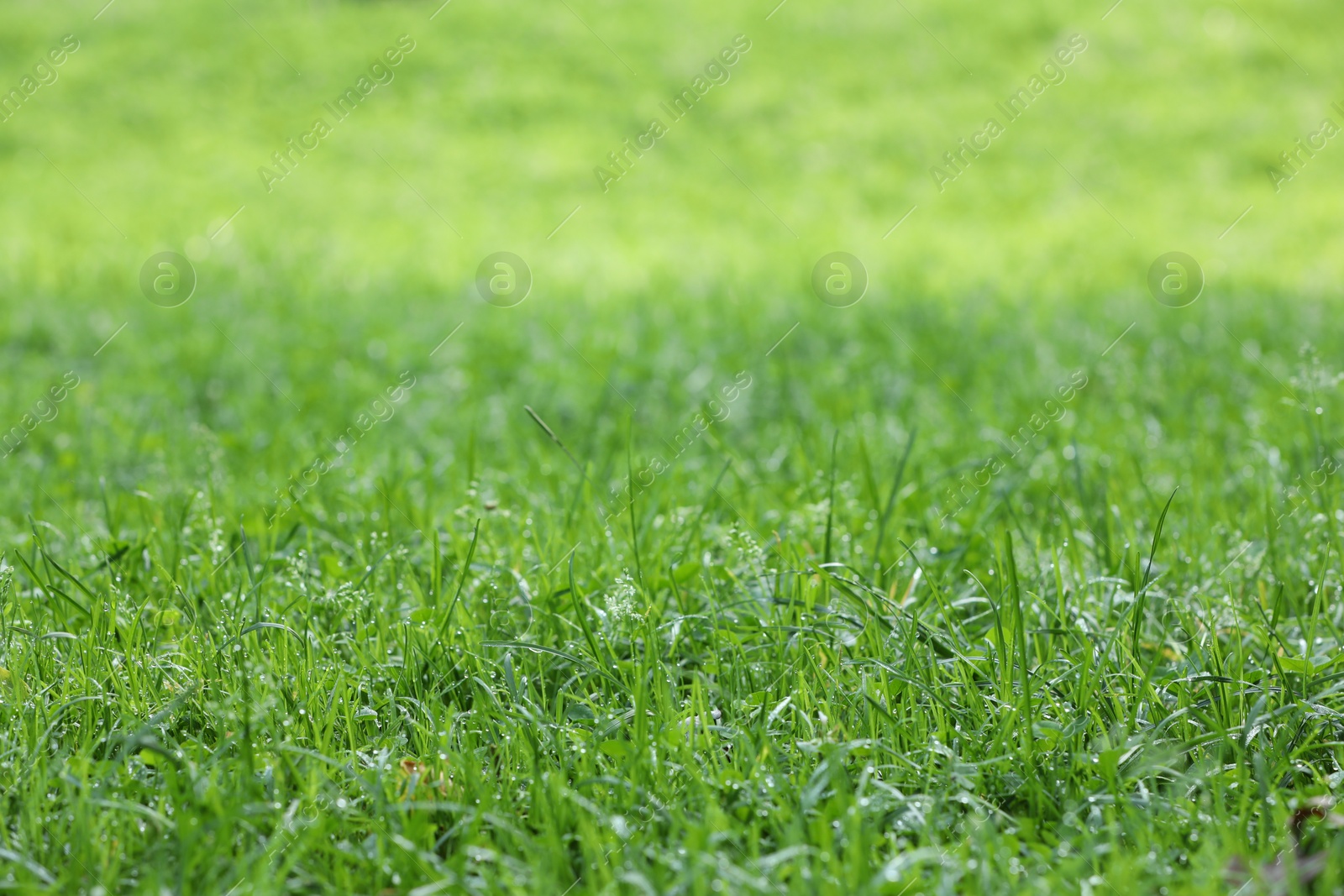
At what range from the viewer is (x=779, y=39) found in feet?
39.3

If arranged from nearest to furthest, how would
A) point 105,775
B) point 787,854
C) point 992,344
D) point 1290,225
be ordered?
1. point 787,854
2. point 105,775
3. point 992,344
4. point 1290,225

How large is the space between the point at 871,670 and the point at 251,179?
890cm

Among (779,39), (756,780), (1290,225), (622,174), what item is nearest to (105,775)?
(756,780)

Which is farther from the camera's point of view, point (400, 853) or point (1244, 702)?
point (1244, 702)

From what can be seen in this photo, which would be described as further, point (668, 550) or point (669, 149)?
point (669, 149)

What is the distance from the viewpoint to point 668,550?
253 cm

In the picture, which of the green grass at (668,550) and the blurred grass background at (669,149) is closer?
the green grass at (668,550)

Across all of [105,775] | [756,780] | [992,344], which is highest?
[105,775]

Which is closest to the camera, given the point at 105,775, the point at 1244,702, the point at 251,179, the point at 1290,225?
the point at 105,775

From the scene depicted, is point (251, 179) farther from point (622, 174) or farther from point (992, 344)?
point (992, 344)

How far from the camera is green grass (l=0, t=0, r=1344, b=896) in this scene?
162 cm

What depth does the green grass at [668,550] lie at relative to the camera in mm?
1624

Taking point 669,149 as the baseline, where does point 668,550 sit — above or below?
below

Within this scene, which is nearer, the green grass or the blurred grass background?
the green grass
